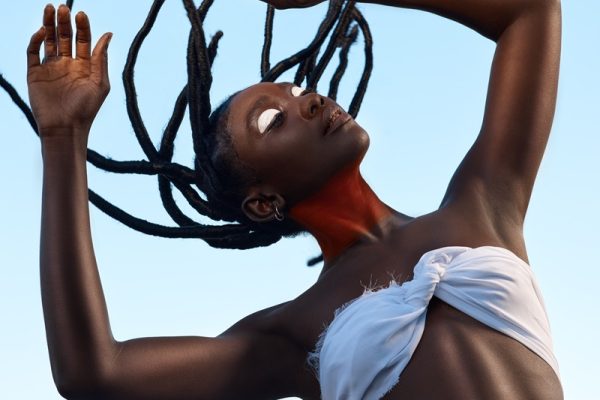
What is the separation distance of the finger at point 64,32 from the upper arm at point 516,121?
1258 millimetres

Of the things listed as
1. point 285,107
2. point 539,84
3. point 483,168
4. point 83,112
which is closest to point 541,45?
point 539,84

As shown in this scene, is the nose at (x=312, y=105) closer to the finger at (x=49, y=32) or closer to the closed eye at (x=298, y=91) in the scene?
the closed eye at (x=298, y=91)

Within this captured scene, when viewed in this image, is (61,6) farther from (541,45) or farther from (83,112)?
(541,45)

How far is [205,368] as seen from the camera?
390 cm

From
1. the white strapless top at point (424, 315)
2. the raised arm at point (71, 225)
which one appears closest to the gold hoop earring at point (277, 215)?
the white strapless top at point (424, 315)

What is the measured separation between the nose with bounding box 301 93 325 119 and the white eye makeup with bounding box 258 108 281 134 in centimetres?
9

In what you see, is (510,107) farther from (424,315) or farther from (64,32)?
(64,32)

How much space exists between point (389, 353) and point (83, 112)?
112 centimetres

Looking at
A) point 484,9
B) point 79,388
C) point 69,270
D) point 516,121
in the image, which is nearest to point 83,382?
point 79,388

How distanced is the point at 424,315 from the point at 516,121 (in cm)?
69

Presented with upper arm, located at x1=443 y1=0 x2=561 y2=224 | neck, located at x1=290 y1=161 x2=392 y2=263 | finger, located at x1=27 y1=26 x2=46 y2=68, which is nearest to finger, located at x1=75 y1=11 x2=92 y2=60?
finger, located at x1=27 y1=26 x2=46 y2=68

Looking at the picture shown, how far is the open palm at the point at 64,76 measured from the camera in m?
3.60

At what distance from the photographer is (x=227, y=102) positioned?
414 centimetres

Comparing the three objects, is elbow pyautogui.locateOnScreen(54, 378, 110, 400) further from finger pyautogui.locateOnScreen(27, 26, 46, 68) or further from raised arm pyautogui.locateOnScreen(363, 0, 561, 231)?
raised arm pyautogui.locateOnScreen(363, 0, 561, 231)
